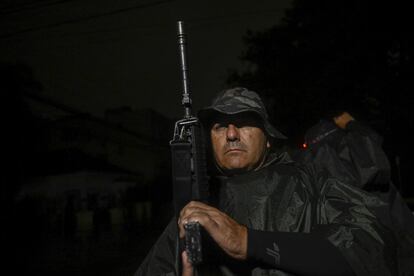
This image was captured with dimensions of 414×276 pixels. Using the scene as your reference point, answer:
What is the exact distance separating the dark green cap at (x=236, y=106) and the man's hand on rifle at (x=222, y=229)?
2.20 feet

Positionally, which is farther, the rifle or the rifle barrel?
the rifle barrel

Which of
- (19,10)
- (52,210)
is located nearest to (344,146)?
(19,10)

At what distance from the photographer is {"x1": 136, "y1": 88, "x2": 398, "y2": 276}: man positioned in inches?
70.1

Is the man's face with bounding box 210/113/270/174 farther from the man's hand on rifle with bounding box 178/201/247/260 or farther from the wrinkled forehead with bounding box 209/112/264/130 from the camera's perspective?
the man's hand on rifle with bounding box 178/201/247/260

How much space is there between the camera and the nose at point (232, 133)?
2273 mm

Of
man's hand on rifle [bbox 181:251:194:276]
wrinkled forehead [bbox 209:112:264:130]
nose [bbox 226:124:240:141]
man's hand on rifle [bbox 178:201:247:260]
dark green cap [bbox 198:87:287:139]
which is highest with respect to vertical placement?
dark green cap [bbox 198:87:287:139]

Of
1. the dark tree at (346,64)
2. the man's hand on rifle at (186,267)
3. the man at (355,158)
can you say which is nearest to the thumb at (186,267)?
the man's hand on rifle at (186,267)

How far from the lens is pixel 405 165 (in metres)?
20.0

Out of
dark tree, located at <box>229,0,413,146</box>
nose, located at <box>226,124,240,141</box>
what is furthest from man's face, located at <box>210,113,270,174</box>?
dark tree, located at <box>229,0,413,146</box>

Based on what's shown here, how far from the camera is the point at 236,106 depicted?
2.29 meters

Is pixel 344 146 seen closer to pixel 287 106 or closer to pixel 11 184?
pixel 287 106

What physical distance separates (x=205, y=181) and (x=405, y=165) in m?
20.3

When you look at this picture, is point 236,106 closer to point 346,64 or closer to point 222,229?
point 222,229

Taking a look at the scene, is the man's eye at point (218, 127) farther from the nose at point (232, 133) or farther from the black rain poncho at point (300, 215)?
the black rain poncho at point (300, 215)
